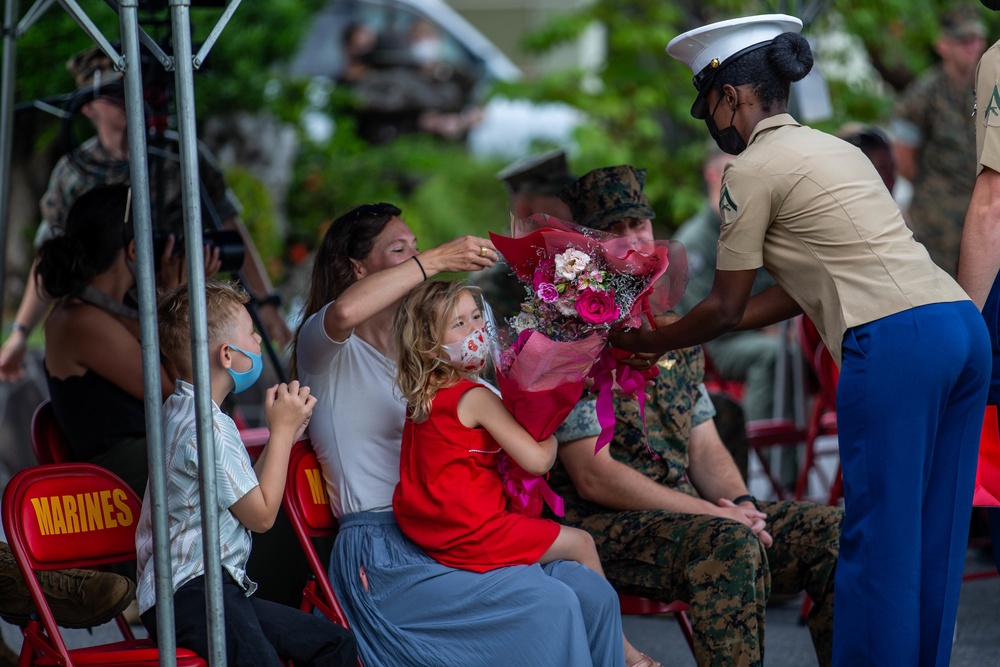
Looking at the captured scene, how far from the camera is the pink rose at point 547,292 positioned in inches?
112

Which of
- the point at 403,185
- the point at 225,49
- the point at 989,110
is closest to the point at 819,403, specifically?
the point at 989,110

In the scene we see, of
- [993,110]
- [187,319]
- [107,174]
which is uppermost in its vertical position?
[107,174]

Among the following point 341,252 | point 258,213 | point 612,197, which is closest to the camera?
point 341,252

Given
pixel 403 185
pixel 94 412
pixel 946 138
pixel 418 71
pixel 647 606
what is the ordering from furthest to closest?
pixel 418 71 → pixel 403 185 → pixel 946 138 → pixel 94 412 → pixel 647 606

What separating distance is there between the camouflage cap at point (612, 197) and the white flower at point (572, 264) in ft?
2.25

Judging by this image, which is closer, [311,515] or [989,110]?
[989,110]

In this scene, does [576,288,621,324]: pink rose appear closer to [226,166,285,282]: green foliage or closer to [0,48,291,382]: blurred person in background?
[0,48,291,382]: blurred person in background

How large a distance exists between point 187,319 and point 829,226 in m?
1.50

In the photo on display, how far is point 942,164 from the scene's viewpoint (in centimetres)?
658

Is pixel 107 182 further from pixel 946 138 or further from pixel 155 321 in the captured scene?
pixel 946 138

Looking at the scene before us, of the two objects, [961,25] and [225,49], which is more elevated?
[225,49]

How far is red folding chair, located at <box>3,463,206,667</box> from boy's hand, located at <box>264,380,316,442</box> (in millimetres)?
462

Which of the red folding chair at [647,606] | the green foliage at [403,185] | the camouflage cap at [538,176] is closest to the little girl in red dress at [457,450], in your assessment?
the red folding chair at [647,606]

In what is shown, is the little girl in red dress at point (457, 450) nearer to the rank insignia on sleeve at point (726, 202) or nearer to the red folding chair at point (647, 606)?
the red folding chair at point (647, 606)
